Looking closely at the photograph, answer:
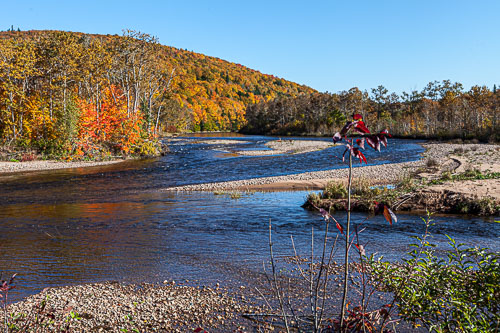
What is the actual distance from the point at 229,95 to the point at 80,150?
420ft

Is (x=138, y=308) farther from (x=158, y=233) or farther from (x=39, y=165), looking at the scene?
(x=39, y=165)

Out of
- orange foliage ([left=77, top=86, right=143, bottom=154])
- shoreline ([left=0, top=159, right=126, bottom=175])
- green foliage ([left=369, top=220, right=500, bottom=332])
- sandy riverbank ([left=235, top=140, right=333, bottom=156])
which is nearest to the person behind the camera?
green foliage ([left=369, top=220, right=500, bottom=332])

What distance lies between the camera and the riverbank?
587 cm

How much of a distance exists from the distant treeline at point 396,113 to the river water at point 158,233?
43428 millimetres

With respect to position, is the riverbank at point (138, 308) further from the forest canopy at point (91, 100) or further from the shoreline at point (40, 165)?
the forest canopy at point (91, 100)

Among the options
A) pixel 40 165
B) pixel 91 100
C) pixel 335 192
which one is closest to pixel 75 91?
pixel 91 100

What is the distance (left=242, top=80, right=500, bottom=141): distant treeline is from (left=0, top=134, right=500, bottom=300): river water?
43428mm

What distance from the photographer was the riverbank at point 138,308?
19.2 ft

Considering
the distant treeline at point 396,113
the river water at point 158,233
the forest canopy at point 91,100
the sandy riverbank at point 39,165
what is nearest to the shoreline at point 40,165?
the sandy riverbank at point 39,165

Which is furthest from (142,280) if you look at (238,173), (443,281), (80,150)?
(80,150)

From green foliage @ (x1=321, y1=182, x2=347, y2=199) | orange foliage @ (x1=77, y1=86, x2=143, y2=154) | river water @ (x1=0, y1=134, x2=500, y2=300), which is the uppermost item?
orange foliage @ (x1=77, y1=86, x2=143, y2=154)

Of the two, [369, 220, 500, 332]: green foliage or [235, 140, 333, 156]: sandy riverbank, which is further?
[235, 140, 333, 156]: sandy riverbank

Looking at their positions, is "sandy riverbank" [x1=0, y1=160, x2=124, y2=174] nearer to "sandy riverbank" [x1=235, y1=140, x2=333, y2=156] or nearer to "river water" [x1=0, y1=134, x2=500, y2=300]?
"river water" [x1=0, y1=134, x2=500, y2=300]

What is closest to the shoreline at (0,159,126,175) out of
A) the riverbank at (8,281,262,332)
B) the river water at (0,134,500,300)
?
the river water at (0,134,500,300)
